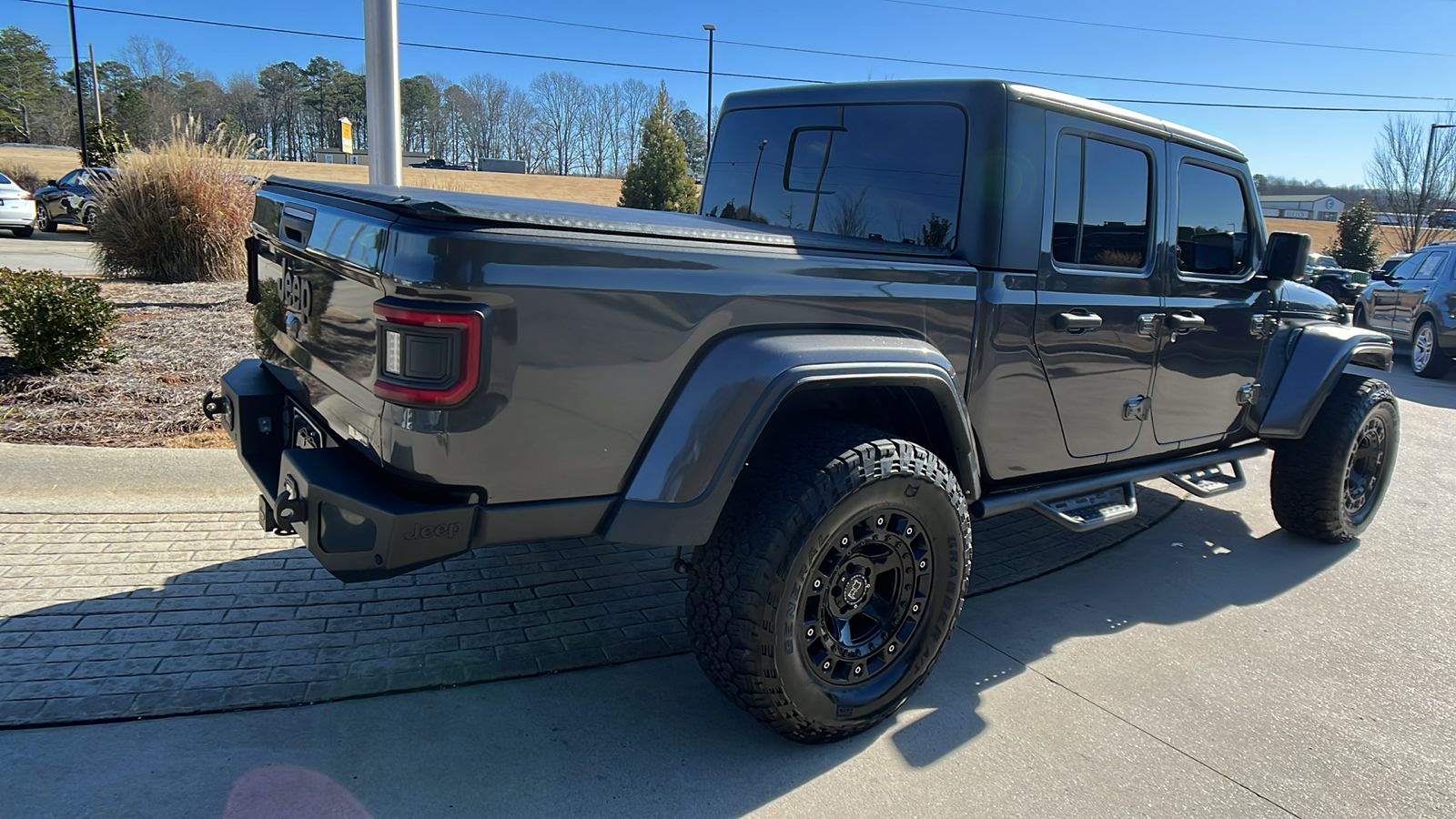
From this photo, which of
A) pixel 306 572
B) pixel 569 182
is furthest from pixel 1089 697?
pixel 569 182

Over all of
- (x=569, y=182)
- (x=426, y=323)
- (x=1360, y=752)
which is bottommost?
(x=1360, y=752)

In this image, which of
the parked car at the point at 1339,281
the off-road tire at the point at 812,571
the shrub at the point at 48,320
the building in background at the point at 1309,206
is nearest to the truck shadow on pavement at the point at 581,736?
the off-road tire at the point at 812,571

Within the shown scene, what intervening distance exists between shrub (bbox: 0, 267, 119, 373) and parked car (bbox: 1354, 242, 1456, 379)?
1422 centimetres

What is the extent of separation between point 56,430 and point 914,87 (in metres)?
5.13

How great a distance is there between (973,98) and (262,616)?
3.26m

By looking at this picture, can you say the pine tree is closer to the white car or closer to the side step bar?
the white car

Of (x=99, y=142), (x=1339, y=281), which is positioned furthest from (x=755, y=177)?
(x=99, y=142)

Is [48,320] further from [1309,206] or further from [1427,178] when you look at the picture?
[1309,206]

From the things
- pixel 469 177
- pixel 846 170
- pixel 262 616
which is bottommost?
pixel 262 616

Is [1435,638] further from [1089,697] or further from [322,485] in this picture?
[322,485]

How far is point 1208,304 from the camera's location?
4035 mm

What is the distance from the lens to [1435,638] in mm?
3887

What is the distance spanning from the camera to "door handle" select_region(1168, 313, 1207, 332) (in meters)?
3.81

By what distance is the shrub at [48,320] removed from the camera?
5.77m
